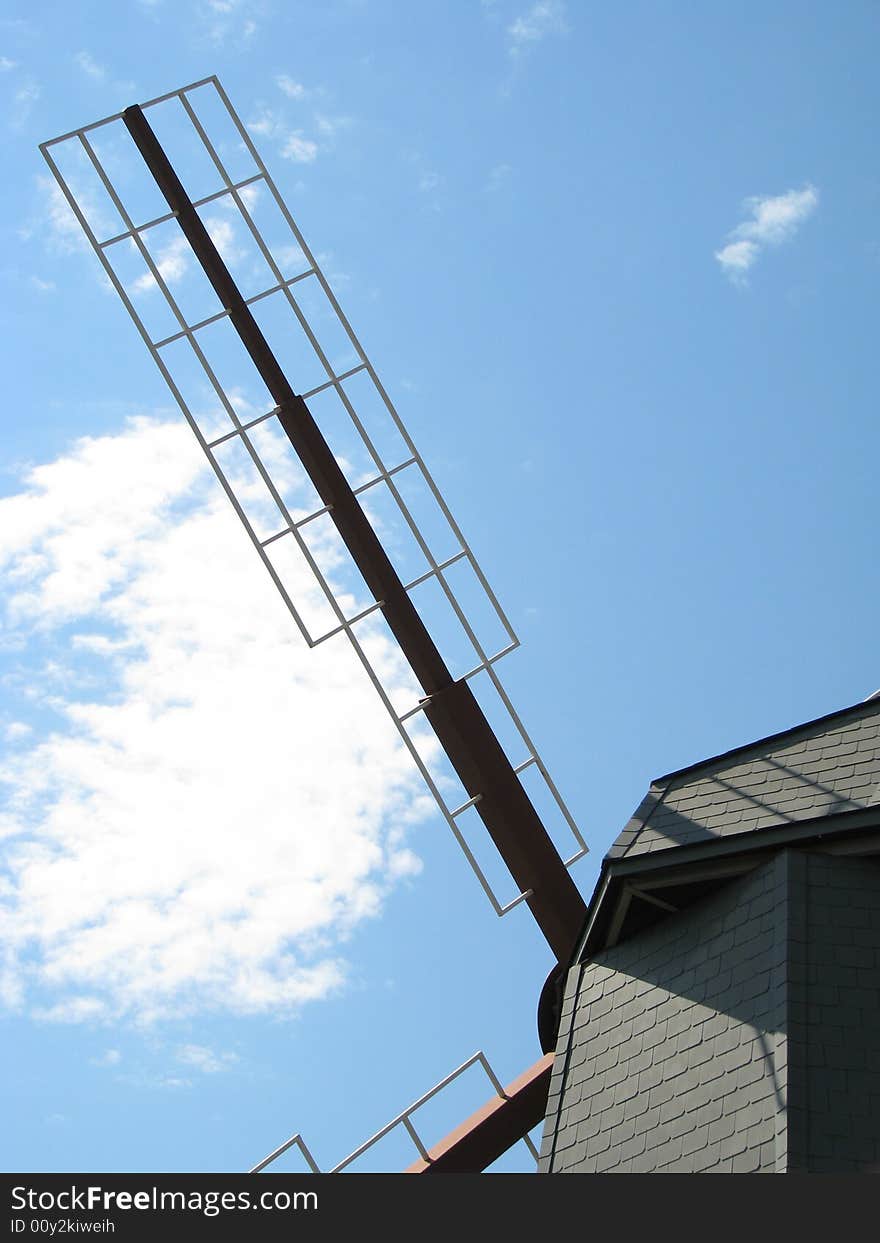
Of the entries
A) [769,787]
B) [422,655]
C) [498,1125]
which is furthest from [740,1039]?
[422,655]

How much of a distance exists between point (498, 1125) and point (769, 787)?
9.89 feet

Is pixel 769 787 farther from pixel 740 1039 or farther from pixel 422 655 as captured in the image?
pixel 422 655

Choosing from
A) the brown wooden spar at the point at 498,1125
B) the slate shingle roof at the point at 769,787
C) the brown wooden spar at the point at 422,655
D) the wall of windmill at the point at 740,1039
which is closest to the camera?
the wall of windmill at the point at 740,1039

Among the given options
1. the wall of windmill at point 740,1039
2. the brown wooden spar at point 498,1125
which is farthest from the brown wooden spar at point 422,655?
the wall of windmill at point 740,1039

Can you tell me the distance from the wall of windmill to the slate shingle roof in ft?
1.33

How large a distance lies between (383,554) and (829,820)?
13.3ft

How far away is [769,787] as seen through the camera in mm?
8281

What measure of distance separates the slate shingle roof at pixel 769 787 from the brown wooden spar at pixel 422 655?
3.30 feet

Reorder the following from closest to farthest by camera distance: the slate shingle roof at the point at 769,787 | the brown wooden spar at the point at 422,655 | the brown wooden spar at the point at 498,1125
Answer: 1. the slate shingle roof at the point at 769,787
2. the brown wooden spar at the point at 498,1125
3. the brown wooden spar at the point at 422,655

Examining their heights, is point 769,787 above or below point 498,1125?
above

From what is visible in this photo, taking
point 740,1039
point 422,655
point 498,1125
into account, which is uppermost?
point 422,655

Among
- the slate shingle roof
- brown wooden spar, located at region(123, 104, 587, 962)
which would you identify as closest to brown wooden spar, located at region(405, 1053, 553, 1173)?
brown wooden spar, located at region(123, 104, 587, 962)

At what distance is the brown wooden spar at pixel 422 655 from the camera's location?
9414mm

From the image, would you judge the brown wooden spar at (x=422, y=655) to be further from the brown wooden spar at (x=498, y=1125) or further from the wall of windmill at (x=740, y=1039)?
the wall of windmill at (x=740, y=1039)
